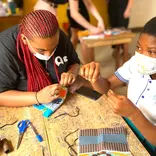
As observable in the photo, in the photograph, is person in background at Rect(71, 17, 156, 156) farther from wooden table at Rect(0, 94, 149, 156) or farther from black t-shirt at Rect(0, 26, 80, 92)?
black t-shirt at Rect(0, 26, 80, 92)

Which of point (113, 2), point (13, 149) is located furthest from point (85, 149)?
point (113, 2)

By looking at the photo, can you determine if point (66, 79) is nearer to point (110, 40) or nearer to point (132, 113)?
point (132, 113)

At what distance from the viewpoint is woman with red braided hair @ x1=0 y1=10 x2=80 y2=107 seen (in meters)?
1.10

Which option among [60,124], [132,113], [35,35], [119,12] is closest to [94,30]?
[119,12]

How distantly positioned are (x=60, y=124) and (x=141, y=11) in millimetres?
3356

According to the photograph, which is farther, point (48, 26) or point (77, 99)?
point (77, 99)

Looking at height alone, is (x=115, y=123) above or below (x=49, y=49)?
below

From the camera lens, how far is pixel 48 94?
44.9 inches

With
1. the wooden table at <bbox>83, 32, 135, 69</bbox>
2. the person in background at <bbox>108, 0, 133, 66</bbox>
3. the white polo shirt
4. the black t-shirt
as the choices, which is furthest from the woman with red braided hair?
the person in background at <bbox>108, 0, 133, 66</bbox>

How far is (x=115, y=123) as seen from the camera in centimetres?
107

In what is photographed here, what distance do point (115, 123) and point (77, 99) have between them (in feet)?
0.86

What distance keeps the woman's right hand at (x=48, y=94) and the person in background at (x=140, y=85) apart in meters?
0.15

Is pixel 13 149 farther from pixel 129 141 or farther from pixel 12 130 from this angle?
pixel 129 141

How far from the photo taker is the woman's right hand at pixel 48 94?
114cm
